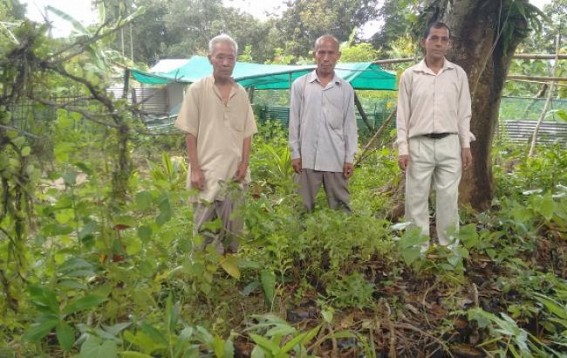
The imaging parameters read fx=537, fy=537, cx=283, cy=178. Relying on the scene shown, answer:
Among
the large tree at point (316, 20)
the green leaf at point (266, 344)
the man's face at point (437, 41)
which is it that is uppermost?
the large tree at point (316, 20)

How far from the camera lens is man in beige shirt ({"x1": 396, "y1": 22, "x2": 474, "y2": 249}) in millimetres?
3773

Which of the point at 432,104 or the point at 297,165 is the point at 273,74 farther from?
the point at 432,104

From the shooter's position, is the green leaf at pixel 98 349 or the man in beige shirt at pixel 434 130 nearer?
the green leaf at pixel 98 349

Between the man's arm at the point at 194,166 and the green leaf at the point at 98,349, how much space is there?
1.68 meters

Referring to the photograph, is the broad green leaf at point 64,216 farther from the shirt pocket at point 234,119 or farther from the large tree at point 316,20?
the large tree at point 316,20

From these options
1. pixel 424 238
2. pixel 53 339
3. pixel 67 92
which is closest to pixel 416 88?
pixel 424 238

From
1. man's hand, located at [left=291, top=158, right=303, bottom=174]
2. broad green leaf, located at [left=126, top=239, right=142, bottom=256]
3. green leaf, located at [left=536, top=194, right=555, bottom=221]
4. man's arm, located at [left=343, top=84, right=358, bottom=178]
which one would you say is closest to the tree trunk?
man's arm, located at [left=343, top=84, right=358, bottom=178]

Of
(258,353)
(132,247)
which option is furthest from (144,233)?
(258,353)

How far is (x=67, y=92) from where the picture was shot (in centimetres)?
215

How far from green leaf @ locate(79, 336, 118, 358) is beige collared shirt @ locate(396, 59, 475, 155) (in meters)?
2.55

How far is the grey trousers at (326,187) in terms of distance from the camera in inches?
160

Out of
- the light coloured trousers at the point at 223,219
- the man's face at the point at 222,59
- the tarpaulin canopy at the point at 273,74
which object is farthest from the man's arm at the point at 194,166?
the tarpaulin canopy at the point at 273,74

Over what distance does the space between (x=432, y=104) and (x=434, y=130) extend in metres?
0.18

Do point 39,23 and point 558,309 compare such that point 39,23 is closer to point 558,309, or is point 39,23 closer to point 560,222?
point 558,309
